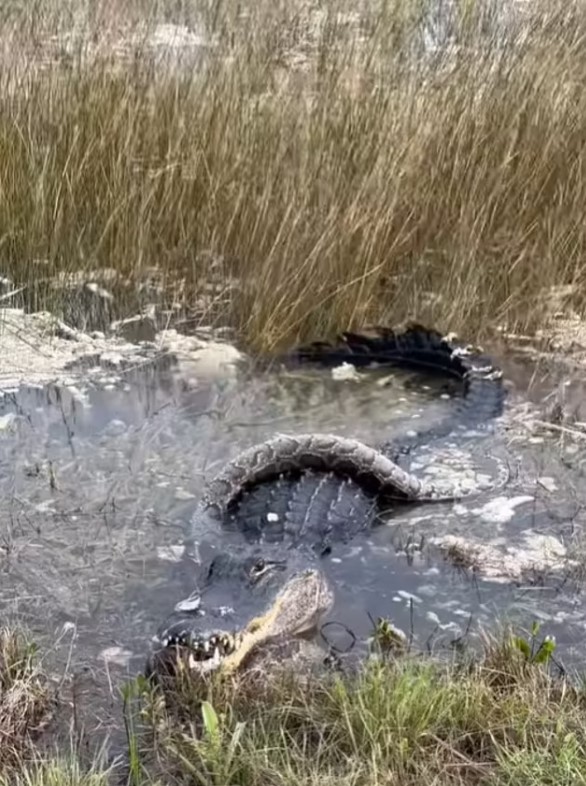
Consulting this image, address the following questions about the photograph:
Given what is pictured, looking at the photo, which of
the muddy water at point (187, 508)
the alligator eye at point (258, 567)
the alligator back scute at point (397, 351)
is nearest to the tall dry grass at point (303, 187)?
the alligator back scute at point (397, 351)

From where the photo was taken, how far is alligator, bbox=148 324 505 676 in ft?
11.6

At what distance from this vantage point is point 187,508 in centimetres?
396

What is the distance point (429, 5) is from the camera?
6.94m

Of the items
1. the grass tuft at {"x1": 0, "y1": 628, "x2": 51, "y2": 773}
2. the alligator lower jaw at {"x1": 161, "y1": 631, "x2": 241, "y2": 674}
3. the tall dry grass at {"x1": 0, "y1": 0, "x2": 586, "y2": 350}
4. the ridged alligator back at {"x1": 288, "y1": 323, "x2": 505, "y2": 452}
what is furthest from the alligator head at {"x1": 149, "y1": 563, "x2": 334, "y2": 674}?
the tall dry grass at {"x1": 0, "y1": 0, "x2": 586, "y2": 350}

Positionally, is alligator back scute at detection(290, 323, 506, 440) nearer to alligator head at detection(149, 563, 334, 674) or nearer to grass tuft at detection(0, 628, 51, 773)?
alligator head at detection(149, 563, 334, 674)

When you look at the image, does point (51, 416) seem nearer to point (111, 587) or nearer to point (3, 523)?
point (3, 523)

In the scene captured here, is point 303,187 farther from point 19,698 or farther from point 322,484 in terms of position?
point 19,698

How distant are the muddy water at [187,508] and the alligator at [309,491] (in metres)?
0.08

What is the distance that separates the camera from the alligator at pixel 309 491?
3543 mm

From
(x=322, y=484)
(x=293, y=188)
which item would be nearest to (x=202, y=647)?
(x=322, y=484)

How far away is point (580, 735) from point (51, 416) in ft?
8.49

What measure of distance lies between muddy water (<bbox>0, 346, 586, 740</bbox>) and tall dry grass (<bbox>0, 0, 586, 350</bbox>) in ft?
1.85

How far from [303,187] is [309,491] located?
188 cm

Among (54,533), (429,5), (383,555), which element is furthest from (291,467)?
(429,5)
